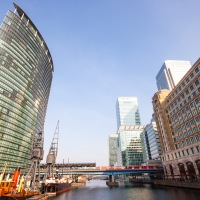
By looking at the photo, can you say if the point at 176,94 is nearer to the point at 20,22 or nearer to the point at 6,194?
the point at 6,194

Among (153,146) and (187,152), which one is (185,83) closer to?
(187,152)

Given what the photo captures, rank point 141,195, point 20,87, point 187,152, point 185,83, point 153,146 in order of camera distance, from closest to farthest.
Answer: point 141,195 < point 187,152 < point 185,83 < point 20,87 < point 153,146

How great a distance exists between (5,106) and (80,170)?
6392 cm

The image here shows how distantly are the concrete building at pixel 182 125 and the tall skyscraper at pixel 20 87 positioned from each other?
95.5 metres

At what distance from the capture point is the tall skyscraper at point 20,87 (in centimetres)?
10275

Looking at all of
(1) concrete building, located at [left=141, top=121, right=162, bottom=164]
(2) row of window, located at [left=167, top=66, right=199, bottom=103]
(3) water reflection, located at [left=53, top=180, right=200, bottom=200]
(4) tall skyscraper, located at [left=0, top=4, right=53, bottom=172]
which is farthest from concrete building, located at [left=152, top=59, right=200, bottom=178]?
(4) tall skyscraper, located at [left=0, top=4, right=53, bottom=172]

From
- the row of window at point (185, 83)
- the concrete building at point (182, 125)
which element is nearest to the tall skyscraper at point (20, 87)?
the concrete building at point (182, 125)

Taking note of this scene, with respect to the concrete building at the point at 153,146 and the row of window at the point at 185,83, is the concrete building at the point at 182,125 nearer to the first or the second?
the row of window at the point at 185,83

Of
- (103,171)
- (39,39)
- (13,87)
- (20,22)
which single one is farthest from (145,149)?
(20,22)

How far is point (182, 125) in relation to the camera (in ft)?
270

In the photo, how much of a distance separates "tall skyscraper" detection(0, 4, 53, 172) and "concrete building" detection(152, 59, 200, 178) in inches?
3759

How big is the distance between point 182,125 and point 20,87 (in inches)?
4253

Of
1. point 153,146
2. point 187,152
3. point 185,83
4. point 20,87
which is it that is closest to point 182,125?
point 187,152

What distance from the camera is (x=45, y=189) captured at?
58281 mm
